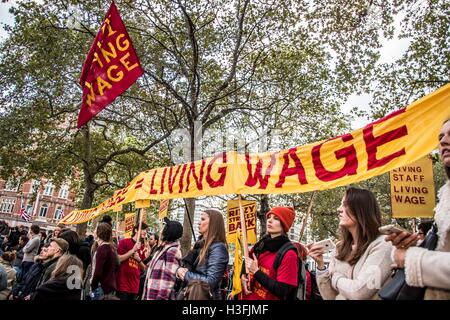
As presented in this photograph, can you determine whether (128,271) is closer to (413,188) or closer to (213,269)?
(213,269)

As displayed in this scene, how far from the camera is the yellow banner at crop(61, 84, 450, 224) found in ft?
8.11

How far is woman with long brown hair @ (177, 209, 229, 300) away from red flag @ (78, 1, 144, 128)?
245 cm

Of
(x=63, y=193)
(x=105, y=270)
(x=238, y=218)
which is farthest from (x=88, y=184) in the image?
(x=63, y=193)

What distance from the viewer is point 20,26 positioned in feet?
34.2

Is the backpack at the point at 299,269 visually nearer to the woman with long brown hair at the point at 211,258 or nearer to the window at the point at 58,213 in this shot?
the woman with long brown hair at the point at 211,258

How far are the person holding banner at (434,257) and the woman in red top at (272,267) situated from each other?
53.3 inches

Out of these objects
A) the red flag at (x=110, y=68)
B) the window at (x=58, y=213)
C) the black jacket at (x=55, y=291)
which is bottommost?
A: the black jacket at (x=55, y=291)

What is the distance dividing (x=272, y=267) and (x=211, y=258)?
738mm

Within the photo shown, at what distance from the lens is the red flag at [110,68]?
16.5 feet

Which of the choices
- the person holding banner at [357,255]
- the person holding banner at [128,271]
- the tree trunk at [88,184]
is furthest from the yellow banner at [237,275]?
the tree trunk at [88,184]

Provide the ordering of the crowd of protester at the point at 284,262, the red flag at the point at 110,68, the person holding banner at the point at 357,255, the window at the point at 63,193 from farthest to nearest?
the window at the point at 63,193 < the red flag at the point at 110,68 < the person holding banner at the point at 357,255 < the crowd of protester at the point at 284,262

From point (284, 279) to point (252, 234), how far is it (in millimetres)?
5403
